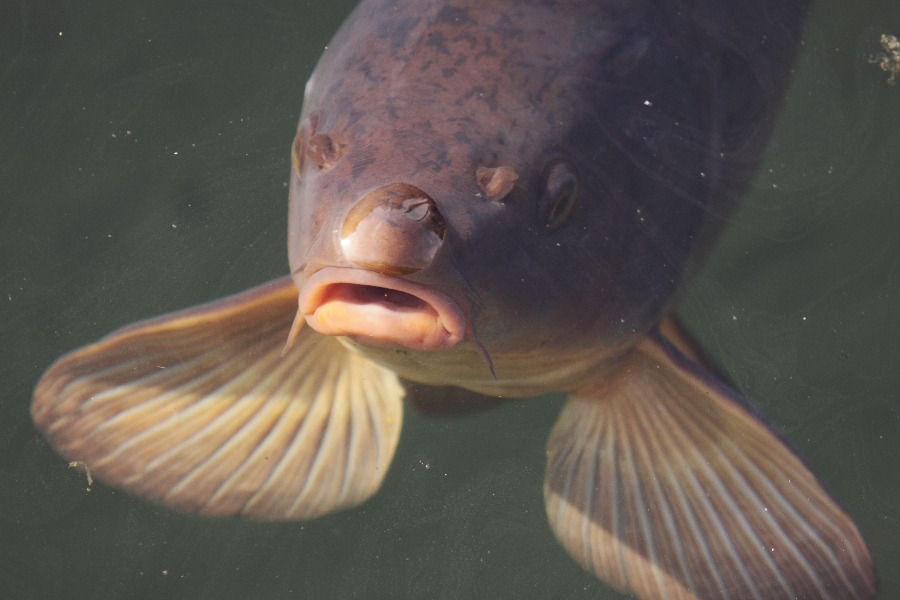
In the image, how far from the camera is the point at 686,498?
2.53 meters

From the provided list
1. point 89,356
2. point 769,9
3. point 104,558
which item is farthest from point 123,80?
point 769,9

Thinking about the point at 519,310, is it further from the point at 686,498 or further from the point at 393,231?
the point at 686,498

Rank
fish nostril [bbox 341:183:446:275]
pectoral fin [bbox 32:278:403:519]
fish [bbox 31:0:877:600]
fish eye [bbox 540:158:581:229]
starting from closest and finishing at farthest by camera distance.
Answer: fish nostril [bbox 341:183:446:275]
fish [bbox 31:0:877:600]
fish eye [bbox 540:158:581:229]
pectoral fin [bbox 32:278:403:519]

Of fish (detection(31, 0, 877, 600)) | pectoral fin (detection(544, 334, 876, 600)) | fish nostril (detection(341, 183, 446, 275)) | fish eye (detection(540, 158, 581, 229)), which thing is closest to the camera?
fish nostril (detection(341, 183, 446, 275))

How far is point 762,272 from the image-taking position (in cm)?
361

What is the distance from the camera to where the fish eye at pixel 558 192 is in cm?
186

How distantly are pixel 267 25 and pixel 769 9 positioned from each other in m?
2.57

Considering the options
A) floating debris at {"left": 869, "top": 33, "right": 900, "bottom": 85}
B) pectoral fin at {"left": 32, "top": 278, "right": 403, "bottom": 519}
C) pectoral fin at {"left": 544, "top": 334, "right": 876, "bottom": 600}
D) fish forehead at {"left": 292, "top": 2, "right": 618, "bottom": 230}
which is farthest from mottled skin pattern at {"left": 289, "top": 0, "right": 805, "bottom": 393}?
floating debris at {"left": 869, "top": 33, "right": 900, "bottom": 85}

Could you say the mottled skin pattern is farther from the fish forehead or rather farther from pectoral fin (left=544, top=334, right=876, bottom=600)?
pectoral fin (left=544, top=334, right=876, bottom=600)

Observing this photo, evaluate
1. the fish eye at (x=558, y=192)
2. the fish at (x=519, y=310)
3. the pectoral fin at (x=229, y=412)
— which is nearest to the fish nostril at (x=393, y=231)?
the fish at (x=519, y=310)

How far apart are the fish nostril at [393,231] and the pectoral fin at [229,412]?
1018 mm

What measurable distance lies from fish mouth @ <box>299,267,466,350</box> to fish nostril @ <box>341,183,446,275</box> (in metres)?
0.05

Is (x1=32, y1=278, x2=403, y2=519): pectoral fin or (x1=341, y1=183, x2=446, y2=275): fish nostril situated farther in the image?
(x1=32, y1=278, x2=403, y2=519): pectoral fin

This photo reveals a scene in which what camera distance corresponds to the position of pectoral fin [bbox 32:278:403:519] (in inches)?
101
